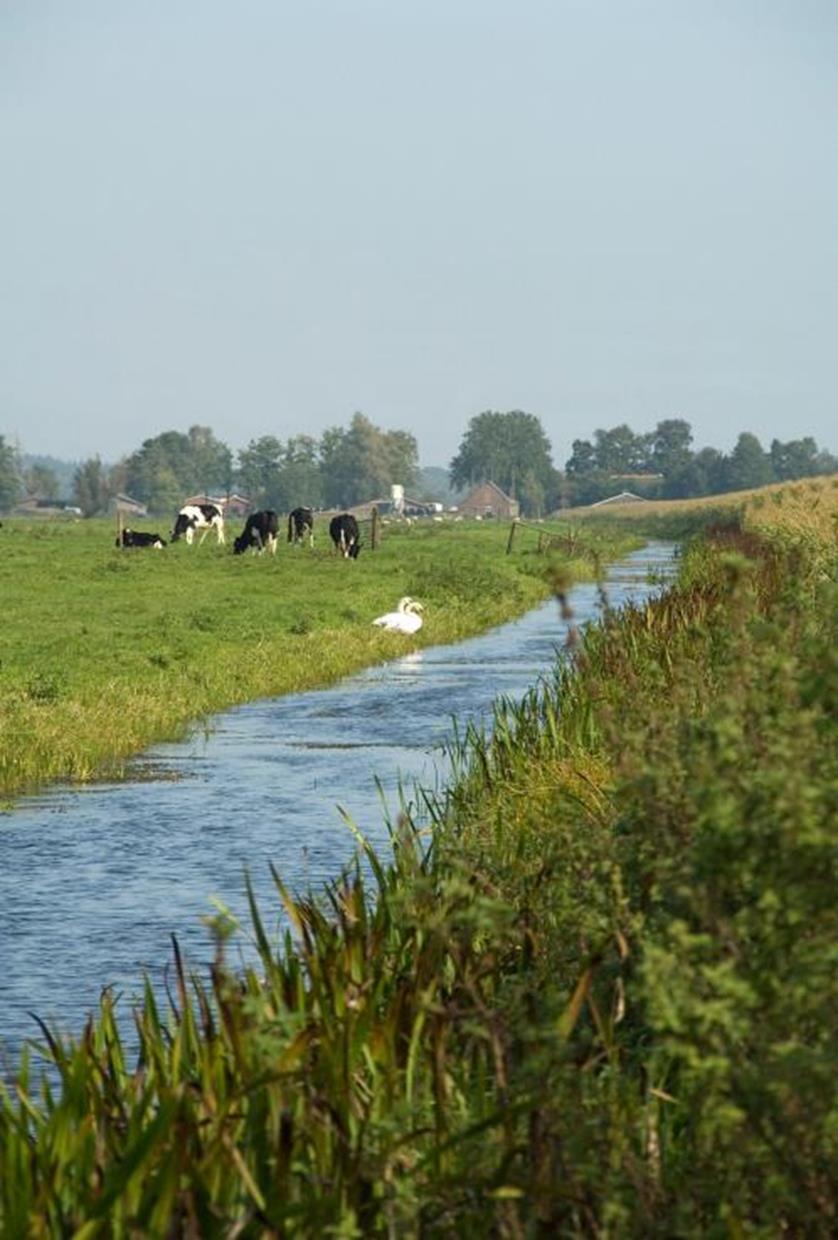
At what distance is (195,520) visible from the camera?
75.4m

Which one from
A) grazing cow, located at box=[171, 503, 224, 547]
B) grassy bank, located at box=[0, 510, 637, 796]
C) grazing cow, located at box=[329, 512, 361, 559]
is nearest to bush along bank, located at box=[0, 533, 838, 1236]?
grassy bank, located at box=[0, 510, 637, 796]

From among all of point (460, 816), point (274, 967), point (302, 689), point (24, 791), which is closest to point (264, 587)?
point (302, 689)

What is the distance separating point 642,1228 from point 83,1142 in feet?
5.18

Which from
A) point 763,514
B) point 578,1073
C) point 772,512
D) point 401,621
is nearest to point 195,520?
point 763,514

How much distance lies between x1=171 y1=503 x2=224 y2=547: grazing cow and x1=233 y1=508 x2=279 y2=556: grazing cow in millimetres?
9317

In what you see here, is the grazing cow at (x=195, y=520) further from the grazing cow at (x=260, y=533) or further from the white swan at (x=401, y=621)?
the white swan at (x=401, y=621)

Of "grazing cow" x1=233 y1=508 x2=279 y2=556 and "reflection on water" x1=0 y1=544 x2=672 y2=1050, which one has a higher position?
"grazing cow" x1=233 y1=508 x2=279 y2=556

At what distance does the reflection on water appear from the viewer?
41.7ft

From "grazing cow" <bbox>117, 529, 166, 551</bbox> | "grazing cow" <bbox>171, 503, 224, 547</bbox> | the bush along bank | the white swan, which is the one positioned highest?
"grazing cow" <bbox>171, 503, 224, 547</bbox>

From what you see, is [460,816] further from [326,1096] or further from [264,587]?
[264,587]

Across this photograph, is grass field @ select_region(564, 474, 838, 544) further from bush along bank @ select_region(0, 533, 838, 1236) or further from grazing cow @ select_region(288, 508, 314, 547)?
grazing cow @ select_region(288, 508, 314, 547)

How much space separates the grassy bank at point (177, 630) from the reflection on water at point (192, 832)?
2.56ft

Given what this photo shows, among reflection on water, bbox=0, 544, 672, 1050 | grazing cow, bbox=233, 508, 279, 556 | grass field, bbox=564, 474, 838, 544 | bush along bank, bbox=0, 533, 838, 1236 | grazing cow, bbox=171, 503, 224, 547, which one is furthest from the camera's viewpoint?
grazing cow, bbox=171, 503, 224, 547

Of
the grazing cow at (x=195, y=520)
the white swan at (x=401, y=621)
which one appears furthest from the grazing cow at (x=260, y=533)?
the white swan at (x=401, y=621)
